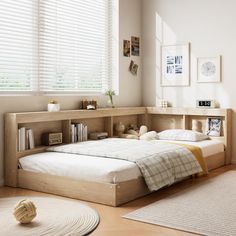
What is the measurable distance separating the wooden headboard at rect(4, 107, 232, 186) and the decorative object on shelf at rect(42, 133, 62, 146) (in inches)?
2.5

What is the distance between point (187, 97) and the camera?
6227mm

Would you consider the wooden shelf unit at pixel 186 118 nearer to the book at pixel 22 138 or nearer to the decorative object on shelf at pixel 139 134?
the decorative object on shelf at pixel 139 134

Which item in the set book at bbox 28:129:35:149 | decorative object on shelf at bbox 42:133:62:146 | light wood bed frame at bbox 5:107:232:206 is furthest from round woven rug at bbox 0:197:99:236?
decorative object on shelf at bbox 42:133:62:146

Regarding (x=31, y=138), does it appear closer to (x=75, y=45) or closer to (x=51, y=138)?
(x=51, y=138)

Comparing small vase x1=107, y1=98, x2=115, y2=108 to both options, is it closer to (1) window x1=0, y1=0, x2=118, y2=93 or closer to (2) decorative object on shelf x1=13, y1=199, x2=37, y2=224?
(1) window x1=0, y1=0, x2=118, y2=93

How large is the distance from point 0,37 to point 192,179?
2.68 meters

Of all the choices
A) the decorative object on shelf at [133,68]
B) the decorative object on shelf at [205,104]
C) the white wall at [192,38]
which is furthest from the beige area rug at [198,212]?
the decorative object on shelf at [133,68]

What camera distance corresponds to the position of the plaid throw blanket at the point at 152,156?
13.2ft

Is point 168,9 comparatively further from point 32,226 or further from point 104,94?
point 32,226

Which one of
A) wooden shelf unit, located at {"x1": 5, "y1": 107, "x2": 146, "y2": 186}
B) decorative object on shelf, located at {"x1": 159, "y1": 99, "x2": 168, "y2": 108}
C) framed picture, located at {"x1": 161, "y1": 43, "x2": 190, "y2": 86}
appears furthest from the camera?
decorative object on shelf, located at {"x1": 159, "y1": 99, "x2": 168, "y2": 108}

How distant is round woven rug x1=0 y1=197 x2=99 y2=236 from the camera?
305cm

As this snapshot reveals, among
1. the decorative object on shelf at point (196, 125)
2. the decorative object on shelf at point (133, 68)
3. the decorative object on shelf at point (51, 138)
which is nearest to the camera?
the decorative object on shelf at point (51, 138)

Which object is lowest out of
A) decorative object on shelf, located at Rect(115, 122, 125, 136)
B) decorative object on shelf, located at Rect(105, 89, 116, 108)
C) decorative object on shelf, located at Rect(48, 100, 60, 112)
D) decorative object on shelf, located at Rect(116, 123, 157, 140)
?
decorative object on shelf, located at Rect(116, 123, 157, 140)

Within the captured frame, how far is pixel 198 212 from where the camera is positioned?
3512 millimetres
